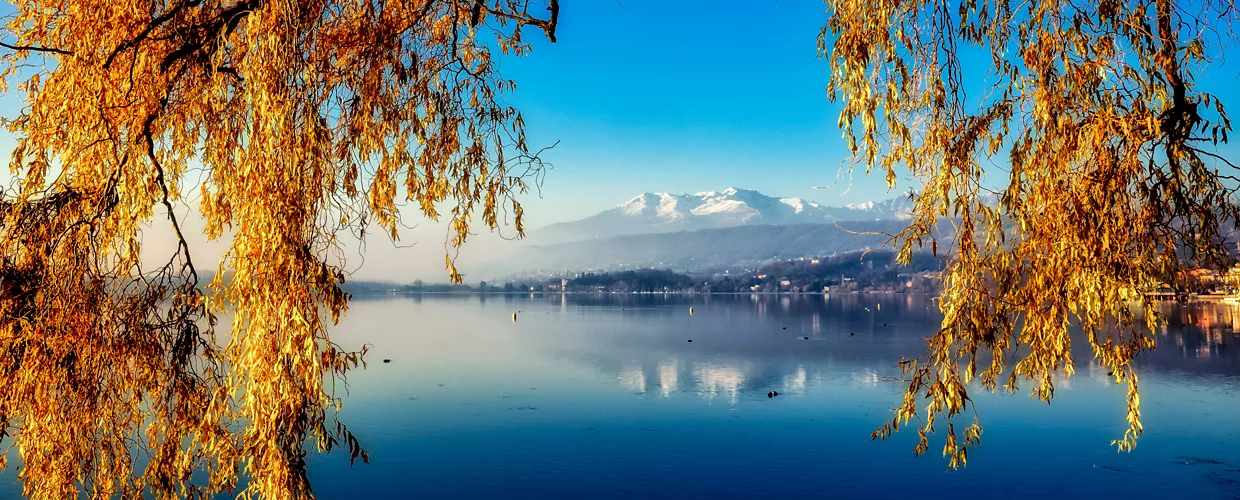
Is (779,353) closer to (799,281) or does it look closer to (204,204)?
(204,204)

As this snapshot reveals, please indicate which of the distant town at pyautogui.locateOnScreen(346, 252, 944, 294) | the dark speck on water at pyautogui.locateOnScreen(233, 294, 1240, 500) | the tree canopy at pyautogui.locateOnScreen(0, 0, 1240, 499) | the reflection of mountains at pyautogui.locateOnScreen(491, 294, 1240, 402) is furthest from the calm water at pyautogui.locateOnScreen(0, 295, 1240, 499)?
the distant town at pyautogui.locateOnScreen(346, 252, 944, 294)

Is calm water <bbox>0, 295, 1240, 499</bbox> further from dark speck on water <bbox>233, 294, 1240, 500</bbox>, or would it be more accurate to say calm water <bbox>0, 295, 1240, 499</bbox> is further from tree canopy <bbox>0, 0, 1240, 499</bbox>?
tree canopy <bbox>0, 0, 1240, 499</bbox>

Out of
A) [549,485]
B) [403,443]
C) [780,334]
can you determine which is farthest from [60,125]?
[780,334]

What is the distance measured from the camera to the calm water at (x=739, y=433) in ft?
55.0

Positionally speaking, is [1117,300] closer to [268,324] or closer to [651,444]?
[268,324]

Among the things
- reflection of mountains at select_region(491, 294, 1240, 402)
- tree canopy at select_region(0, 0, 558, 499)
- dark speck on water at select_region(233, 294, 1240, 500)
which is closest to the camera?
tree canopy at select_region(0, 0, 558, 499)

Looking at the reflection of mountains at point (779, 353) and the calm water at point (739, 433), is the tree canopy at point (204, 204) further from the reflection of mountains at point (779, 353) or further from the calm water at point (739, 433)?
the reflection of mountains at point (779, 353)

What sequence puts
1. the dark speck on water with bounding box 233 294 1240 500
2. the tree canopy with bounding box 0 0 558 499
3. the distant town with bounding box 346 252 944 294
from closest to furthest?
the tree canopy with bounding box 0 0 558 499 < the dark speck on water with bounding box 233 294 1240 500 < the distant town with bounding box 346 252 944 294

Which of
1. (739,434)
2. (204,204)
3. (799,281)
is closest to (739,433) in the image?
(739,434)

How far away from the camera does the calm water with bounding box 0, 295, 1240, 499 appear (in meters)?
16.8

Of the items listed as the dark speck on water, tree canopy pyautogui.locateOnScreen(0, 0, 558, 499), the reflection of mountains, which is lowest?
the dark speck on water

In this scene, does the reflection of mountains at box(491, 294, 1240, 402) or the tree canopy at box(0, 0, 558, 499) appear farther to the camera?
the reflection of mountains at box(491, 294, 1240, 402)

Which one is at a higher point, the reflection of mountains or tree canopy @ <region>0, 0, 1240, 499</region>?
tree canopy @ <region>0, 0, 1240, 499</region>

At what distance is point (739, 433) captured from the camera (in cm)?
2112
